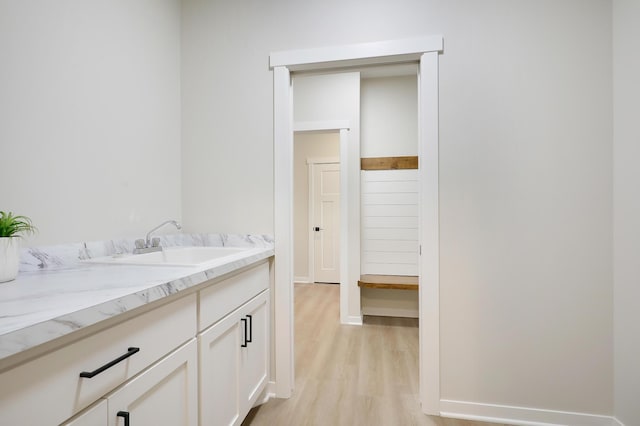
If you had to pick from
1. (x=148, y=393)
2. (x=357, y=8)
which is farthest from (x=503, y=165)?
(x=148, y=393)

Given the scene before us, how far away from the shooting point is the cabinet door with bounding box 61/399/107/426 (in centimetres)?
66

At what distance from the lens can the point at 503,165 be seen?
1.66 meters

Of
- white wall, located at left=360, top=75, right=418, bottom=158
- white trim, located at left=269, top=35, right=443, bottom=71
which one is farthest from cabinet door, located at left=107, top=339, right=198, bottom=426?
white wall, located at left=360, top=75, right=418, bottom=158

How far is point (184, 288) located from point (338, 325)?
241 cm

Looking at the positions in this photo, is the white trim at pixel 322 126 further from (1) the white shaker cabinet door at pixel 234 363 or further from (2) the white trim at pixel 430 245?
(1) the white shaker cabinet door at pixel 234 363

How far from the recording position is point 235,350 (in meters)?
1.40

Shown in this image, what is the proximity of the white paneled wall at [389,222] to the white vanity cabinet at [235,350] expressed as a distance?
171 cm

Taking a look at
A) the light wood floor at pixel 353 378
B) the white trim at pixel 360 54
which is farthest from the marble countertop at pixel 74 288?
the white trim at pixel 360 54

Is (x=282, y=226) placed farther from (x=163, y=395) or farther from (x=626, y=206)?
(x=626, y=206)

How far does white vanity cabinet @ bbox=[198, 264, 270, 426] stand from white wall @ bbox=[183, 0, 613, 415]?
995 millimetres

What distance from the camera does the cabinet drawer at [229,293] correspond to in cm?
117

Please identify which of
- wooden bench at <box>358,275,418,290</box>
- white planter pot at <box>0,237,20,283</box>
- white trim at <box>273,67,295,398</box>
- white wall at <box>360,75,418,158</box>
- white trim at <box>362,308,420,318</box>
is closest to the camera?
white planter pot at <box>0,237,20,283</box>

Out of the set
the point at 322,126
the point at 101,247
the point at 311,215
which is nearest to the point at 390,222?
the point at 322,126

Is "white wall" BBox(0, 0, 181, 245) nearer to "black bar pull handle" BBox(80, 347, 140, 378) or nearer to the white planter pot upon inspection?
the white planter pot
